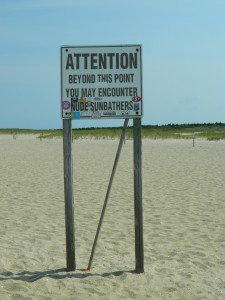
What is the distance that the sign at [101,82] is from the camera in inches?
219

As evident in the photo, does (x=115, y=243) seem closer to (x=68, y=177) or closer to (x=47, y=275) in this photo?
(x=47, y=275)

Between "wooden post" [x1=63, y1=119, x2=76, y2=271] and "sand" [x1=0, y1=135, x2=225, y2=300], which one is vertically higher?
"wooden post" [x1=63, y1=119, x2=76, y2=271]

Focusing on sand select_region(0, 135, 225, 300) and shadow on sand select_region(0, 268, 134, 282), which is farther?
shadow on sand select_region(0, 268, 134, 282)

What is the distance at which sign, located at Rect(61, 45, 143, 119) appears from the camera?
5.56 metres

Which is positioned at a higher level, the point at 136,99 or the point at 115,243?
the point at 136,99

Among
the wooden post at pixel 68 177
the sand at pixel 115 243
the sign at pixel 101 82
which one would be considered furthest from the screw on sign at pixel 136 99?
the sand at pixel 115 243

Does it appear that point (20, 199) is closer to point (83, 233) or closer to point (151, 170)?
point (83, 233)

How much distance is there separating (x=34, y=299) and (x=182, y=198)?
7.26 meters

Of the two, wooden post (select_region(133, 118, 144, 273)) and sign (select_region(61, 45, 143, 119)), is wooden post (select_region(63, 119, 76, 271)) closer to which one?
sign (select_region(61, 45, 143, 119))

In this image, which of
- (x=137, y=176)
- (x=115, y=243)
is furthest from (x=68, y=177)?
(x=115, y=243)

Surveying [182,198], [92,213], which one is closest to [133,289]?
[92,213]

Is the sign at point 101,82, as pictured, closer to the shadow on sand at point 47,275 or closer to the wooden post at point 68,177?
the wooden post at point 68,177

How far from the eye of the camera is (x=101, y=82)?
5.61m

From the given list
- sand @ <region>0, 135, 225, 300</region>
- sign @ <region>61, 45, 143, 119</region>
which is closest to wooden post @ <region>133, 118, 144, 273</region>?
sign @ <region>61, 45, 143, 119</region>
